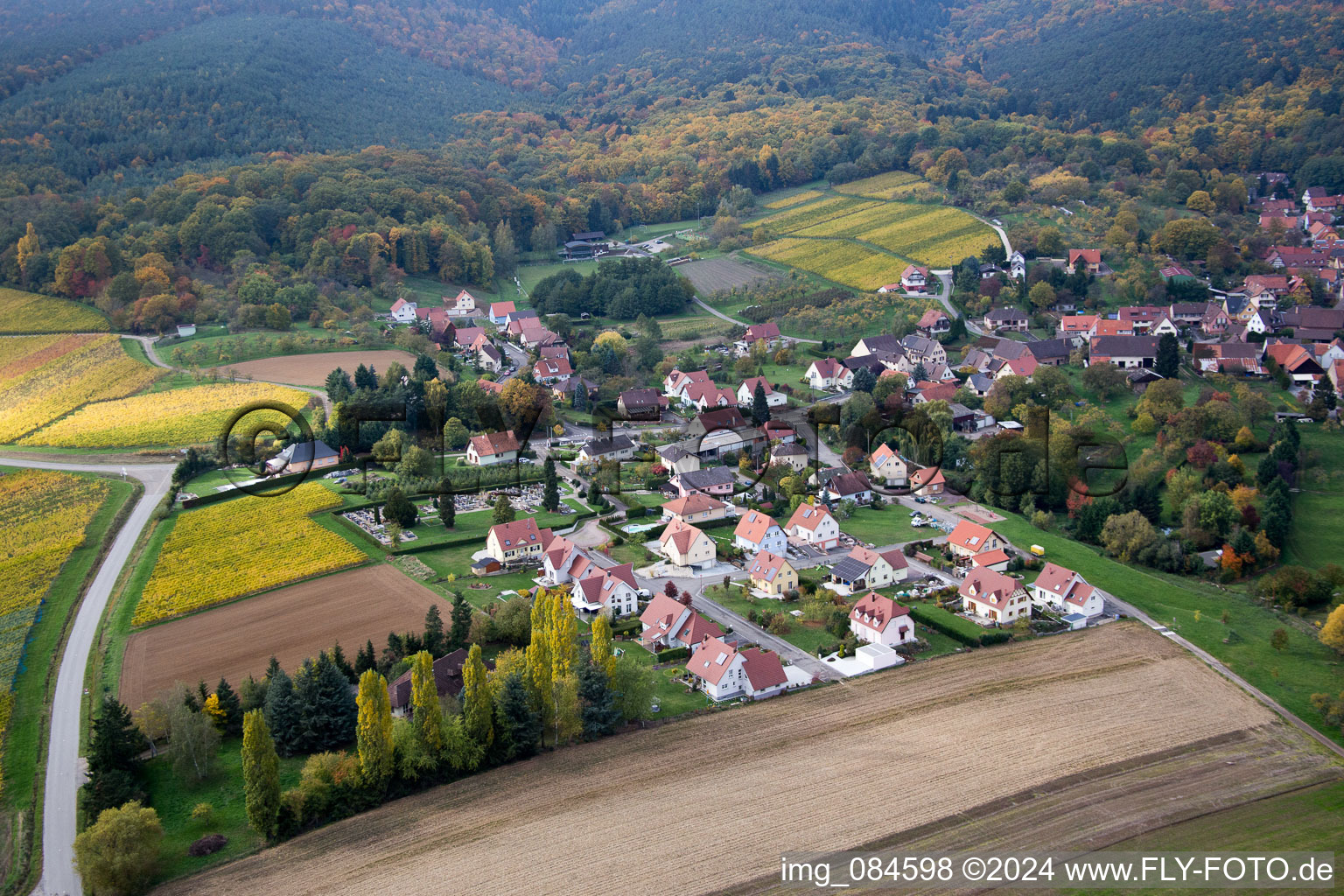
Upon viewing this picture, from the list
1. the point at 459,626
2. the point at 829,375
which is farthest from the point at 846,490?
the point at 459,626

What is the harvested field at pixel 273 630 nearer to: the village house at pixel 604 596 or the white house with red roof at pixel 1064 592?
the village house at pixel 604 596

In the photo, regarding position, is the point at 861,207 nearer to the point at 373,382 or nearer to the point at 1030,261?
the point at 1030,261

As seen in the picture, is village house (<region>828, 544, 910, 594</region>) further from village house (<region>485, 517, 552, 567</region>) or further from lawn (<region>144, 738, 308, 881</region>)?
lawn (<region>144, 738, 308, 881</region>)

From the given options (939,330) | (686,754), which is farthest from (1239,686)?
(939,330)

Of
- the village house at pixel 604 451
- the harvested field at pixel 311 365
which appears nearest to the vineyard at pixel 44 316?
the harvested field at pixel 311 365

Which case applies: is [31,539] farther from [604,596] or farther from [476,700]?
[476,700]

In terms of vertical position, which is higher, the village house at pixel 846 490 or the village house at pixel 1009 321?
the village house at pixel 1009 321
